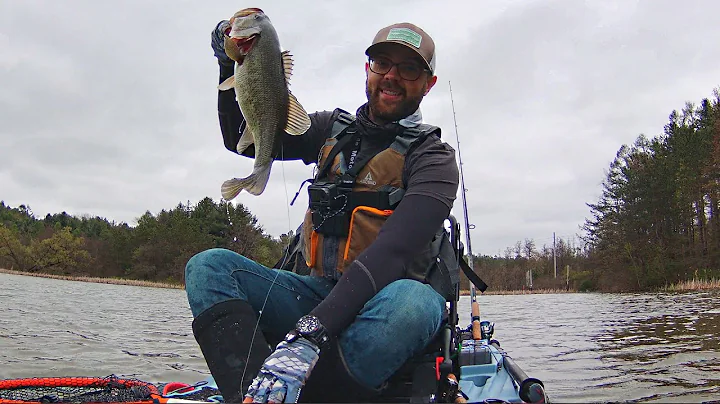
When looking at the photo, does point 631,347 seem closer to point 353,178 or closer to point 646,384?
point 646,384

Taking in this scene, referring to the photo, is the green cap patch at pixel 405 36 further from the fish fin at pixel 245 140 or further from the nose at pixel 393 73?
the fish fin at pixel 245 140

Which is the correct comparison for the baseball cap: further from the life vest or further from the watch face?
the watch face

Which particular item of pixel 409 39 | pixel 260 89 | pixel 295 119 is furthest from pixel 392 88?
pixel 260 89

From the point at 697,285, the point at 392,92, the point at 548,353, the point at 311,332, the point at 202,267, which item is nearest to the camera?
the point at 311,332

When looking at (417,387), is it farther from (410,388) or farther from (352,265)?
(352,265)

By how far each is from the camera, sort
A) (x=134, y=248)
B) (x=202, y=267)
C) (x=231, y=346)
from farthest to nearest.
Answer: (x=134, y=248), (x=202, y=267), (x=231, y=346)

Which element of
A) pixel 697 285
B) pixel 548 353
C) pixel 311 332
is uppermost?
pixel 697 285

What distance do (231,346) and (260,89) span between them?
125cm

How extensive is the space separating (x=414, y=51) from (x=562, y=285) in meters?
55.7

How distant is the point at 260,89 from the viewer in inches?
109

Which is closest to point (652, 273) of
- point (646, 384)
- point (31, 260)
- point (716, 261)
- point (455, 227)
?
point (716, 261)

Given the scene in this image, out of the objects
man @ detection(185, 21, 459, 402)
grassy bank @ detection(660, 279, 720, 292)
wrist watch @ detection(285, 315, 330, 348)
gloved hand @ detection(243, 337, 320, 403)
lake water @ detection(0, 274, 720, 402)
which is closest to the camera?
gloved hand @ detection(243, 337, 320, 403)

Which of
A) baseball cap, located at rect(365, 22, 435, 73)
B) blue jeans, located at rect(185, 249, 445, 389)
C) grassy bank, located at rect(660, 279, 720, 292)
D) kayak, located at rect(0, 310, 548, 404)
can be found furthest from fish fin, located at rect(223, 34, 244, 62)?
grassy bank, located at rect(660, 279, 720, 292)

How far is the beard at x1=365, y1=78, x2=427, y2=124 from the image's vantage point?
299 centimetres
